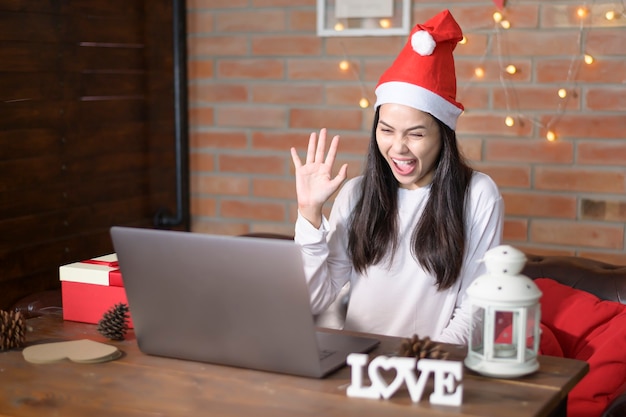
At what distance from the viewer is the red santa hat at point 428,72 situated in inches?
83.5

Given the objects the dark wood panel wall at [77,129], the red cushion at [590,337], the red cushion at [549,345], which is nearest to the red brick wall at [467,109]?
the dark wood panel wall at [77,129]

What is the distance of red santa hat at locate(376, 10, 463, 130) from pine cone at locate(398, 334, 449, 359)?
0.70m

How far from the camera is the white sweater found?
84.0 inches

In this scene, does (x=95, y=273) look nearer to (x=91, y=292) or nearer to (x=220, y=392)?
(x=91, y=292)

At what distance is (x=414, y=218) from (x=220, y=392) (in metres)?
0.84

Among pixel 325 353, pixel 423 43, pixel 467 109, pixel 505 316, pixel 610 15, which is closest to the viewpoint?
pixel 505 316

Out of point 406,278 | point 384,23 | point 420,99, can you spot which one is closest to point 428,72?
point 420,99

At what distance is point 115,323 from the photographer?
1844mm

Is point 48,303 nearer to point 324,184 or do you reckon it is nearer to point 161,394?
point 324,184

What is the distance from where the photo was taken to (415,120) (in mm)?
2125

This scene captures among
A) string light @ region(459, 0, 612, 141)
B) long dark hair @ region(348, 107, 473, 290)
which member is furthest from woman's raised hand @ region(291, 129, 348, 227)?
string light @ region(459, 0, 612, 141)

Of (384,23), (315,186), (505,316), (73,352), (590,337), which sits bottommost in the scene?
(590,337)

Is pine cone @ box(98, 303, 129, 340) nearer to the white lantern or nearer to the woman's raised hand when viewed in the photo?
the woman's raised hand

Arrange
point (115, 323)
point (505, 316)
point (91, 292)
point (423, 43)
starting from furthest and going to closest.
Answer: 1. point (423, 43)
2. point (91, 292)
3. point (115, 323)
4. point (505, 316)
